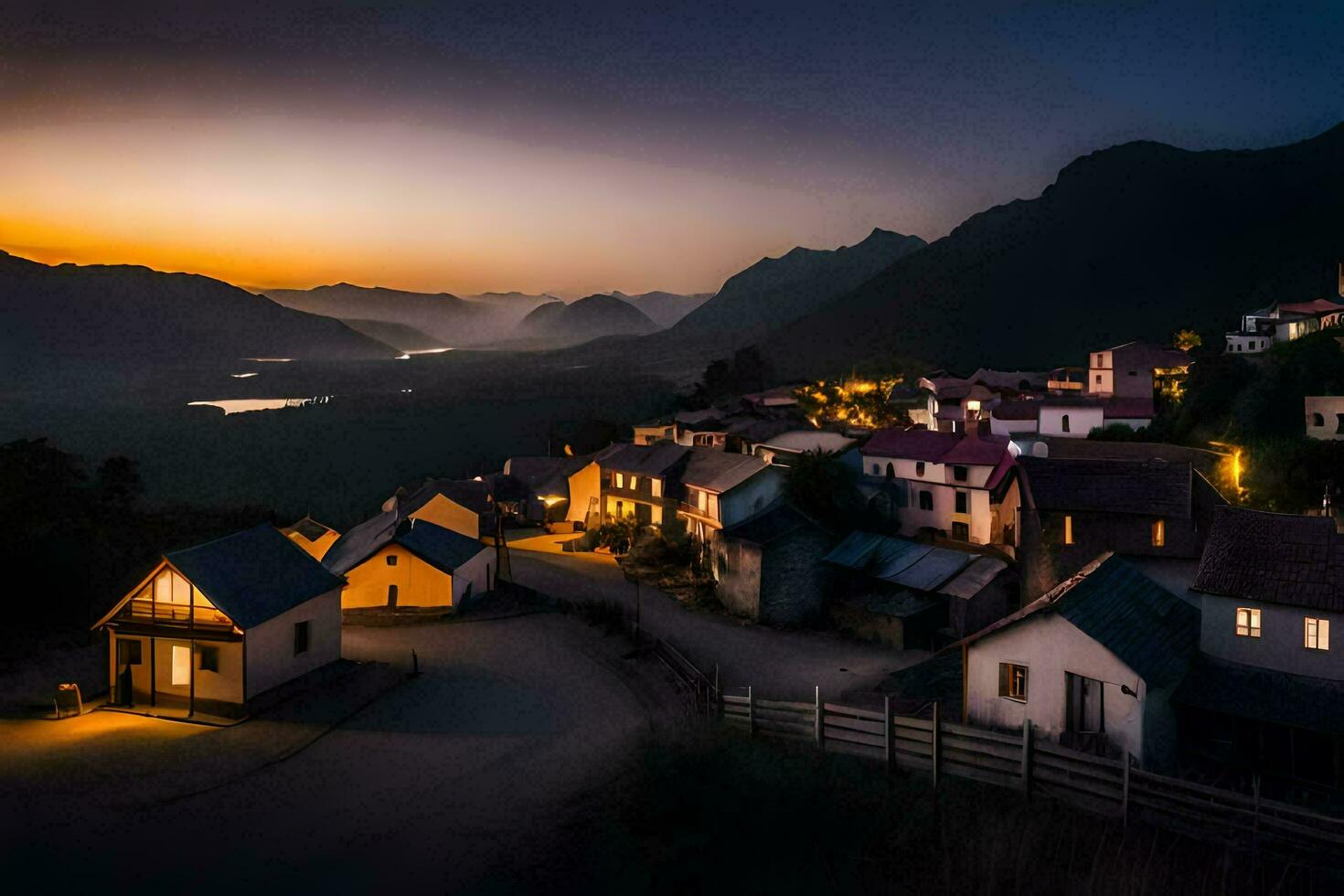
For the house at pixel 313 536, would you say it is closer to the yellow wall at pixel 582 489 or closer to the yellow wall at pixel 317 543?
the yellow wall at pixel 317 543

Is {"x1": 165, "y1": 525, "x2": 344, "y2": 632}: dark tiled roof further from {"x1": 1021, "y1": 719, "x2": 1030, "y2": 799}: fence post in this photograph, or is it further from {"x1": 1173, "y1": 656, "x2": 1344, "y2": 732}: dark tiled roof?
{"x1": 1173, "y1": 656, "x2": 1344, "y2": 732}: dark tiled roof

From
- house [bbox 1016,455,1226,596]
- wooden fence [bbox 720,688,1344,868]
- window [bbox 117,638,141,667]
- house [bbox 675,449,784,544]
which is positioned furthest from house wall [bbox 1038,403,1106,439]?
window [bbox 117,638,141,667]

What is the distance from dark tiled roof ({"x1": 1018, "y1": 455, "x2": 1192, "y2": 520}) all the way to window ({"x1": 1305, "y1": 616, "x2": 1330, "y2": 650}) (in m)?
10.8

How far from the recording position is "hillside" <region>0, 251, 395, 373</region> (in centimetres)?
14888

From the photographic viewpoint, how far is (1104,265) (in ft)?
458

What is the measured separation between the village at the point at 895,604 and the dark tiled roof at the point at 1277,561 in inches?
2.3

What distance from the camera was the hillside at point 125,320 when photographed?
149 meters

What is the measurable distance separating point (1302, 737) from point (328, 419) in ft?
377

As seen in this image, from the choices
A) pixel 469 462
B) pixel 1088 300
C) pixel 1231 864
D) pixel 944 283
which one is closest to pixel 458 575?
pixel 1231 864

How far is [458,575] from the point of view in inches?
1193

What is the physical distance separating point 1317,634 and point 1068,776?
917cm

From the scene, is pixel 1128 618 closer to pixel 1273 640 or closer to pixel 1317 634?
pixel 1273 640

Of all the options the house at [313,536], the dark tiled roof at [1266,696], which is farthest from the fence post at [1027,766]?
the house at [313,536]

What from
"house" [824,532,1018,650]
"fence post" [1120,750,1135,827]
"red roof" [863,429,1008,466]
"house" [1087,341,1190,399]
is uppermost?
"house" [1087,341,1190,399]
